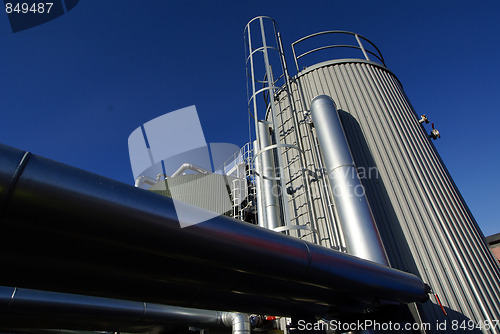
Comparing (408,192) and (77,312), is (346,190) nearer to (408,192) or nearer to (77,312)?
(408,192)

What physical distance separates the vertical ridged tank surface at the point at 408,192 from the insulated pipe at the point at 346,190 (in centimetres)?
101

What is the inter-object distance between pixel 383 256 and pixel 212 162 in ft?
12.2

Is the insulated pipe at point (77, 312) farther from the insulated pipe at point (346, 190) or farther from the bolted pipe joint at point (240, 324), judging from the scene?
the insulated pipe at point (346, 190)

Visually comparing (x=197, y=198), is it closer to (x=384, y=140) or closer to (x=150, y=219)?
(x=384, y=140)

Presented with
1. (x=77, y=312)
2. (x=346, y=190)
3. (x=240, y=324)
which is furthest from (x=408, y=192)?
(x=77, y=312)

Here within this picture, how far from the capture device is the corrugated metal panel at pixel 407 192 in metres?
5.74

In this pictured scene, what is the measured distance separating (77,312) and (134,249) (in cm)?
392

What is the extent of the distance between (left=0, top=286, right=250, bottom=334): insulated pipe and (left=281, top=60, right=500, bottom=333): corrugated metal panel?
4.04 metres

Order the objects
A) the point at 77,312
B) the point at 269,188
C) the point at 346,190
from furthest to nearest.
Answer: the point at 269,188 → the point at 346,190 → the point at 77,312

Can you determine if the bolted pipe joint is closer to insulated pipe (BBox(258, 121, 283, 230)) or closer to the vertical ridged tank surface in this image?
insulated pipe (BBox(258, 121, 283, 230))

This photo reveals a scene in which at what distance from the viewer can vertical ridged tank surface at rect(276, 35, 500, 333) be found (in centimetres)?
565

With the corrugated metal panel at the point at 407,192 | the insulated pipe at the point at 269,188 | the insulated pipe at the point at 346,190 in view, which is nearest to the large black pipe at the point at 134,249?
the insulated pipe at the point at 346,190

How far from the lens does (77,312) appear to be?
5.01 meters

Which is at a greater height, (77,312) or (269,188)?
(269,188)
